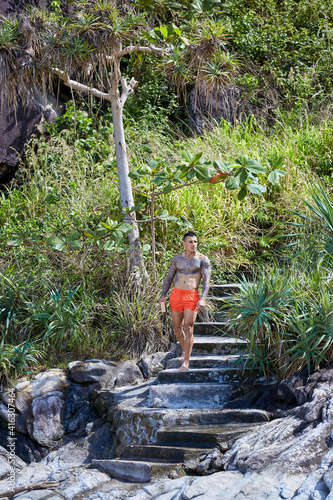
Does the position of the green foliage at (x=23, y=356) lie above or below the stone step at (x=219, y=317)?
below

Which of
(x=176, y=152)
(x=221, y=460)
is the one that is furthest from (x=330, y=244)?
(x=176, y=152)

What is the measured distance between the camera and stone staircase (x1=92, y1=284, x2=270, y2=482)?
429cm

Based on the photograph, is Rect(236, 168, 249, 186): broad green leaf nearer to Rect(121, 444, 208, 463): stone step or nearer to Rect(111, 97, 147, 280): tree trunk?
Rect(111, 97, 147, 280): tree trunk

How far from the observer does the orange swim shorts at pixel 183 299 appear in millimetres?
5598

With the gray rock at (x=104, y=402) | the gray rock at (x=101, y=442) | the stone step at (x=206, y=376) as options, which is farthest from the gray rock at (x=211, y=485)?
the gray rock at (x=104, y=402)

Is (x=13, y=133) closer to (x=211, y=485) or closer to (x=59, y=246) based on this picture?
(x=59, y=246)

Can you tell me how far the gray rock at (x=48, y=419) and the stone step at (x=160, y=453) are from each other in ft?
4.33

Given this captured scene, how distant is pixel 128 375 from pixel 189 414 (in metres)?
1.56

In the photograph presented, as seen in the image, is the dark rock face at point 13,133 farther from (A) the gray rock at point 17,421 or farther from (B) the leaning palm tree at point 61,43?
(A) the gray rock at point 17,421

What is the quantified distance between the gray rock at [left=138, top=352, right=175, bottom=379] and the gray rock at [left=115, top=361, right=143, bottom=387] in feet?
0.27

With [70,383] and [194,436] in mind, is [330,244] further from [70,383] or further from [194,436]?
[70,383]

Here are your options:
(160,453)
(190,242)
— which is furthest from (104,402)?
(190,242)

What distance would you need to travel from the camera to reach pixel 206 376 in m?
5.39

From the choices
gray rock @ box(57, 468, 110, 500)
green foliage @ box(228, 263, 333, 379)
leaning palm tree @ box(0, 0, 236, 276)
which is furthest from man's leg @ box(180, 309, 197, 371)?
gray rock @ box(57, 468, 110, 500)
